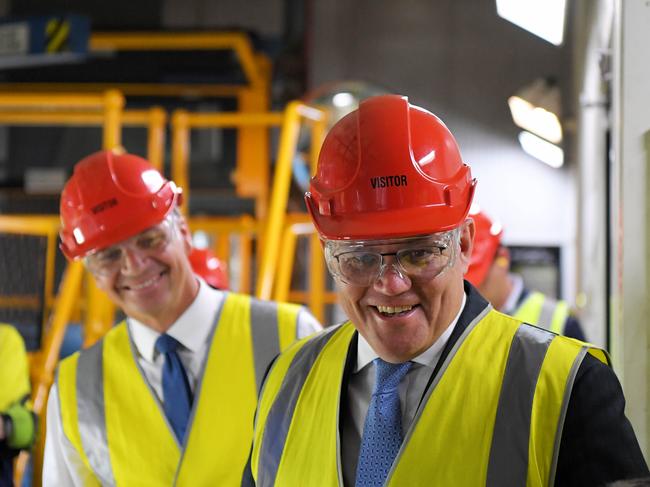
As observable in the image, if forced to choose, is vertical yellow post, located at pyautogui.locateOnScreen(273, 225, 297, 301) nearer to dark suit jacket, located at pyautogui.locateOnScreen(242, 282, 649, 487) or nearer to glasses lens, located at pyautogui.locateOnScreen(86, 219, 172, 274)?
glasses lens, located at pyautogui.locateOnScreen(86, 219, 172, 274)

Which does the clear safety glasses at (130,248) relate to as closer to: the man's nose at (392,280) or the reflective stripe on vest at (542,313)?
the man's nose at (392,280)

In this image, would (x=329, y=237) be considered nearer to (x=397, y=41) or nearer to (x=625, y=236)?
(x=625, y=236)

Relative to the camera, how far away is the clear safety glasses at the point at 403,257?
2.04 meters

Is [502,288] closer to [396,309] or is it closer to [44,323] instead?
[44,323]

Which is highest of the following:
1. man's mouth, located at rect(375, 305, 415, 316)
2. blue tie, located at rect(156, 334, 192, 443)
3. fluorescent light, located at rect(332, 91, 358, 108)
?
man's mouth, located at rect(375, 305, 415, 316)

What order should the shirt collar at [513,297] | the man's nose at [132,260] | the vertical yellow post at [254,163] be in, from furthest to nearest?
the vertical yellow post at [254,163] < the shirt collar at [513,297] < the man's nose at [132,260]

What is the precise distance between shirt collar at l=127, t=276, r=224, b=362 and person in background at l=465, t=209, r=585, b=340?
1711 millimetres

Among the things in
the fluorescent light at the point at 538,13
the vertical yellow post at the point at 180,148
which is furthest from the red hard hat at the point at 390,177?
the fluorescent light at the point at 538,13

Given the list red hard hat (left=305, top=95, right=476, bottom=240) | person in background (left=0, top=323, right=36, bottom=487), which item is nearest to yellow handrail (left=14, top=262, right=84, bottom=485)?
person in background (left=0, top=323, right=36, bottom=487)

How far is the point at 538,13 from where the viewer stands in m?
6.48

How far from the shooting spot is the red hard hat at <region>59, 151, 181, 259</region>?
3.26 meters

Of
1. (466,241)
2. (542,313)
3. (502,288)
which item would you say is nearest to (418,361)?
(466,241)

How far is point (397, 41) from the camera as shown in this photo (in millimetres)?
13266

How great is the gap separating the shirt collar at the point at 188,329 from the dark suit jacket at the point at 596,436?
1.66 meters
